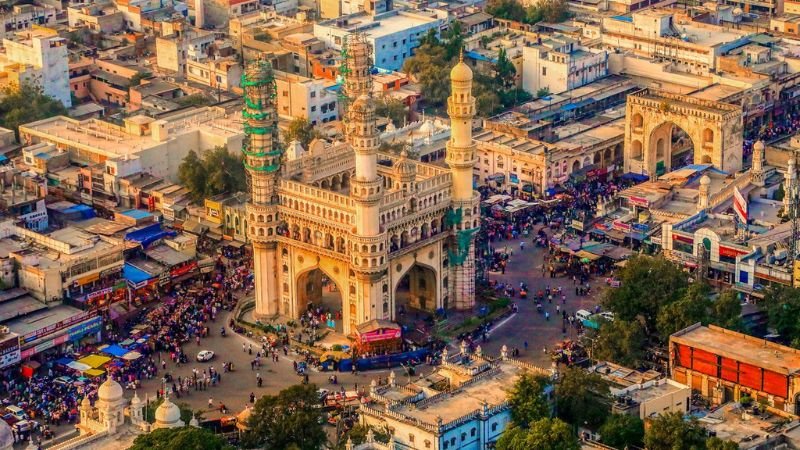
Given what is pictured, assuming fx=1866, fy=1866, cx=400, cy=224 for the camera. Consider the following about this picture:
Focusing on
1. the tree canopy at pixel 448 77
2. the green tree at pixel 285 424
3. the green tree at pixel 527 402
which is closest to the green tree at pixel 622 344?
the green tree at pixel 527 402

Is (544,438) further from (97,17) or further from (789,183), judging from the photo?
(97,17)

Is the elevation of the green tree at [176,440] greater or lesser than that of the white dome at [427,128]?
greater

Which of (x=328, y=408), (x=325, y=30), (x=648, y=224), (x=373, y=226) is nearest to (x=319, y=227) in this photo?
(x=373, y=226)

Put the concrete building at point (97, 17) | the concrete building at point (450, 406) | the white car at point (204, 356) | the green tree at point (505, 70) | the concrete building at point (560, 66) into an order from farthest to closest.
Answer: the concrete building at point (97, 17) < the green tree at point (505, 70) < the concrete building at point (560, 66) < the white car at point (204, 356) < the concrete building at point (450, 406)

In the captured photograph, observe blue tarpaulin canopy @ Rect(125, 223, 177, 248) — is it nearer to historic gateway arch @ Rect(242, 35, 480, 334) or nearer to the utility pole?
historic gateway arch @ Rect(242, 35, 480, 334)

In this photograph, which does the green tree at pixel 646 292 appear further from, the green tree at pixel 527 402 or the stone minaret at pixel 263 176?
the stone minaret at pixel 263 176

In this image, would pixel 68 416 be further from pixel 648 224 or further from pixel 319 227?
pixel 648 224

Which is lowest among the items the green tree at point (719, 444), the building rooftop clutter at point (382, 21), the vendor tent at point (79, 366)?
the vendor tent at point (79, 366)
